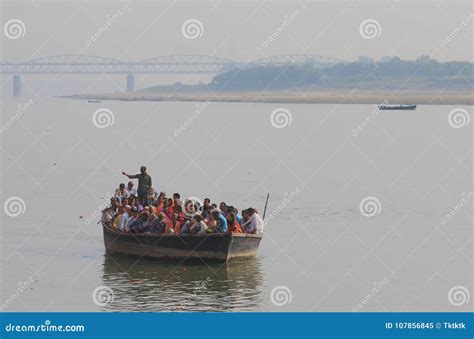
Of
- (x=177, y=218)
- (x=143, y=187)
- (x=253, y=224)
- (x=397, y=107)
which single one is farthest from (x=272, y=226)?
(x=397, y=107)

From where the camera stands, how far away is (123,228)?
106 feet

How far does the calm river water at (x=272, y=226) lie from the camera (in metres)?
28.9

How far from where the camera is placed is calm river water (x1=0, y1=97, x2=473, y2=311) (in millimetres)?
28891

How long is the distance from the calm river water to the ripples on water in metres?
0.05

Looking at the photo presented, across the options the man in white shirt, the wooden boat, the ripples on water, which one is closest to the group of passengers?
the man in white shirt

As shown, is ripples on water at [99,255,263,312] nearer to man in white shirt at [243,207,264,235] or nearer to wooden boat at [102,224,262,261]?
wooden boat at [102,224,262,261]

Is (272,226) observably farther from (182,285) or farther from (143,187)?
(182,285)

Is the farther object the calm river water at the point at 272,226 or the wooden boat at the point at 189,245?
the wooden boat at the point at 189,245

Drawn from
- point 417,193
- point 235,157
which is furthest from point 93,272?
point 235,157

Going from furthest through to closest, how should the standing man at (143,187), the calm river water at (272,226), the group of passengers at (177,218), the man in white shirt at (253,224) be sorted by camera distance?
the standing man at (143,187)
the man in white shirt at (253,224)
the group of passengers at (177,218)
the calm river water at (272,226)

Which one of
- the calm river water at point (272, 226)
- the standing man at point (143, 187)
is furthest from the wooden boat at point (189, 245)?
the standing man at point (143, 187)

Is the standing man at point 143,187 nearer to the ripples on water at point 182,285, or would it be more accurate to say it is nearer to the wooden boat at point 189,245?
the ripples on water at point 182,285

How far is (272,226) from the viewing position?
132 ft

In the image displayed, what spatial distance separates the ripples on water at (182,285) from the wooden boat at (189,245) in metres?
0.23
